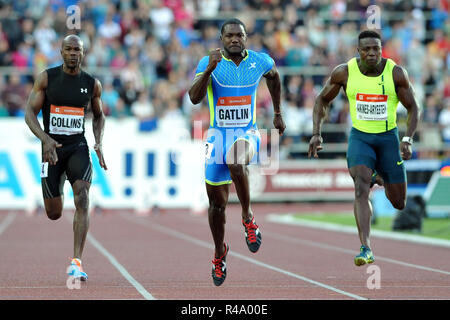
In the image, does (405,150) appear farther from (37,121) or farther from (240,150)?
(37,121)

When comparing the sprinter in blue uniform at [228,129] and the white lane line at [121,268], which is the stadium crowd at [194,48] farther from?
the sprinter in blue uniform at [228,129]

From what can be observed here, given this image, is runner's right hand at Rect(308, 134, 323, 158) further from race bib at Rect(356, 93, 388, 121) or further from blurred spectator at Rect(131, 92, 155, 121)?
blurred spectator at Rect(131, 92, 155, 121)

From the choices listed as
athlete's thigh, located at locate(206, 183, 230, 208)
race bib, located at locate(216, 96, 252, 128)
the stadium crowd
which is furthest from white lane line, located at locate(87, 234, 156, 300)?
the stadium crowd

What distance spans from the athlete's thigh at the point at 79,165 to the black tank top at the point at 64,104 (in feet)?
0.43

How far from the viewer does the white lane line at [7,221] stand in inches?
776

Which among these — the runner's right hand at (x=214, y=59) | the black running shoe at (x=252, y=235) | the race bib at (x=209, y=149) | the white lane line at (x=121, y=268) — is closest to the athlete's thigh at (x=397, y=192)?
the black running shoe at (x=252, y=235)

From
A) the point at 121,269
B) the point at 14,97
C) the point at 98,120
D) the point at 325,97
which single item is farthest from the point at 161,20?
the point at 325,97

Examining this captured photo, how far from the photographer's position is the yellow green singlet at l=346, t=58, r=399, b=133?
10.5m

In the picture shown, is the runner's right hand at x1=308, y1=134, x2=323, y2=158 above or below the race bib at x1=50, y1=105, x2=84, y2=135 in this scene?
below

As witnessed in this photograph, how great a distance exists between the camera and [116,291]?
927 cm

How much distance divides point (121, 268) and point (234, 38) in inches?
145

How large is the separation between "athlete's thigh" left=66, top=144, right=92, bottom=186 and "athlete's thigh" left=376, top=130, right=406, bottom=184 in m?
3.19

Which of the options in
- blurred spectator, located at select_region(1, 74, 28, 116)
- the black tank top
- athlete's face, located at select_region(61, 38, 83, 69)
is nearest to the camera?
athlete's face, located at select_region(61, 38, 83, 69)
